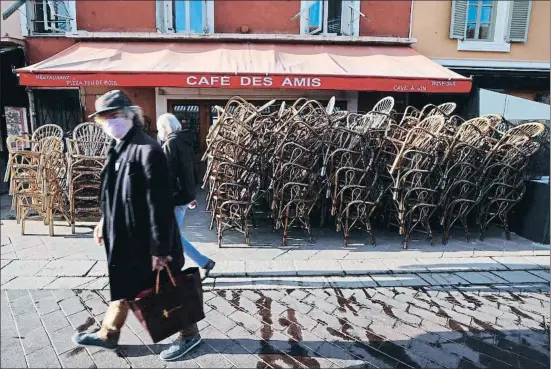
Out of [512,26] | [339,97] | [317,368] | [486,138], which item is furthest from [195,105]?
[512,26]

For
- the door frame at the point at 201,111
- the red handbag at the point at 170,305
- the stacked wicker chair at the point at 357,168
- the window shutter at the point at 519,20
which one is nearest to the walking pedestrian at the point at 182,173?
the red handbag at the point at 170,305

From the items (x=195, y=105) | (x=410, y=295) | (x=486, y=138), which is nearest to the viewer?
(x=410, y=295)

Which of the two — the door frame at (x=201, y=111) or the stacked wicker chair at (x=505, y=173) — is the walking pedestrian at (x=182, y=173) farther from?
the door frame at (x=201, y=111)

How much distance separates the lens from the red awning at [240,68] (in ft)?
20.1

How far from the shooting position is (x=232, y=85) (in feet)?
20.9

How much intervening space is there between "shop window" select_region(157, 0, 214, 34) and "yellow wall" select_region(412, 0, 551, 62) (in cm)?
483

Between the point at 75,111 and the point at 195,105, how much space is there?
9.58 ft

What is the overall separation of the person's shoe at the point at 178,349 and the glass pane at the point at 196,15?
24.8ft

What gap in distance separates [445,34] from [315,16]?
10.2 feet

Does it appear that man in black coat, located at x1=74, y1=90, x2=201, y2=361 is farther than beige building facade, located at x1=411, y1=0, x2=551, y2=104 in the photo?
No

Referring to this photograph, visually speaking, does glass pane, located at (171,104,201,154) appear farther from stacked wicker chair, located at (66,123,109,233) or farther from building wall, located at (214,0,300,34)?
stacked wicker chair, located at (66,123,109,233)

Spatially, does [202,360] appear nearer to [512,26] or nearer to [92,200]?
[92,200]

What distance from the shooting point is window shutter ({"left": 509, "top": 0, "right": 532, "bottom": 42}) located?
28.6 ft

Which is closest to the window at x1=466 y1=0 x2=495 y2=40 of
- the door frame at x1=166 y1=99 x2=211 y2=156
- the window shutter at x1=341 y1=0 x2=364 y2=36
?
the window shutter at x1=341 y1=0 x2=364 y2=36
